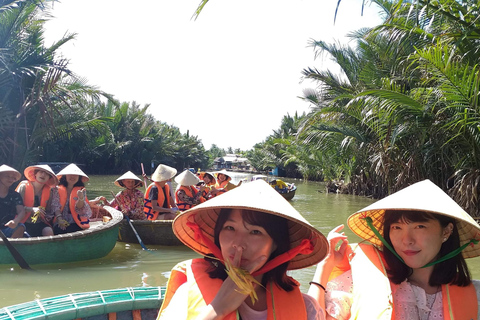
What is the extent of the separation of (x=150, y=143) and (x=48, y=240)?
29.2m

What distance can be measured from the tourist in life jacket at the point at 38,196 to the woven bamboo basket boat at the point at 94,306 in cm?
365

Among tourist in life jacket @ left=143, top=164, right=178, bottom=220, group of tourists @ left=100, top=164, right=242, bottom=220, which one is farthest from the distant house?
tourist in life jacket @ left=143, top=164, right=178, bottom=220

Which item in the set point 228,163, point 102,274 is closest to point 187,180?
point 102,274

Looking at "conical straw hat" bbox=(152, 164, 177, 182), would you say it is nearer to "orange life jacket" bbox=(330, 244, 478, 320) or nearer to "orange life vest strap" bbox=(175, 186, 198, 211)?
"orange life vest strap" bbox=(175, 186, 198, 211)

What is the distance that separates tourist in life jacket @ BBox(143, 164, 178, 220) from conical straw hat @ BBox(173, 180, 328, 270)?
5.69m

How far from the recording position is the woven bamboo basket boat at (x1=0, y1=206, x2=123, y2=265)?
5273mm

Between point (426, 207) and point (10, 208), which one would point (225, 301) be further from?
point (10, 208)

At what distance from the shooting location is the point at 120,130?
31.2 meters

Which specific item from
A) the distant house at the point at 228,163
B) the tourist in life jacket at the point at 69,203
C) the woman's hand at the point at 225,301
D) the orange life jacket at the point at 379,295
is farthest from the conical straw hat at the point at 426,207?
the distant house at the point at 228,163

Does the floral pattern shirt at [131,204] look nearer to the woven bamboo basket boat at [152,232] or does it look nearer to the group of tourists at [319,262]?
the woven bamboo basket boat at [152,232]

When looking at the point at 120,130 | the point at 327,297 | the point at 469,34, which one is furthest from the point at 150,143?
the point at 327,297

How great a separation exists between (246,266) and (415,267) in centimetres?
78

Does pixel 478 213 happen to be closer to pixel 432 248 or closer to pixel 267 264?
pixel 432 248

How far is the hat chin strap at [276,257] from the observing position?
1.43 meters
